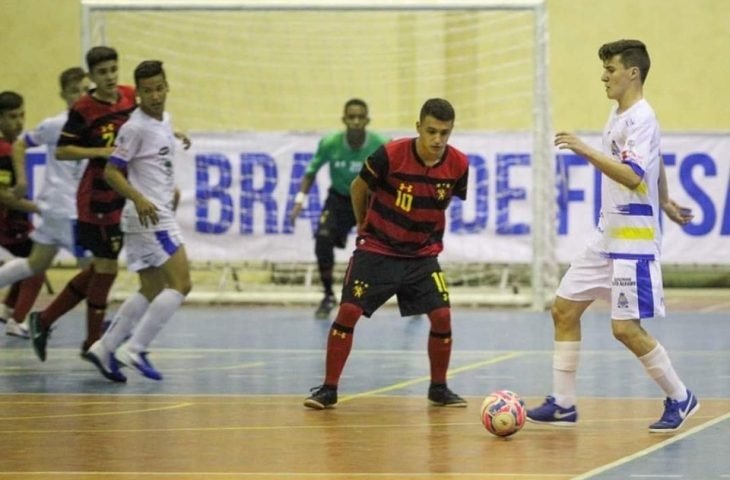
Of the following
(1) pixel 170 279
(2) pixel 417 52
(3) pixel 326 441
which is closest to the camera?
(3) pixel 326 441

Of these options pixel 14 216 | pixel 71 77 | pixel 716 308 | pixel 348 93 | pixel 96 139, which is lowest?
pixel 716 308

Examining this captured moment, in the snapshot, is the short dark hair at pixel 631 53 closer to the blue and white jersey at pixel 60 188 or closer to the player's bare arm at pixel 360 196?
the player's bare arm at pixel 360 196

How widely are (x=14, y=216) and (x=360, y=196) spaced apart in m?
6.02

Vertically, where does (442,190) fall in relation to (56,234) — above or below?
above

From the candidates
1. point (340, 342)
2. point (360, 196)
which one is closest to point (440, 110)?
point (360, 196)

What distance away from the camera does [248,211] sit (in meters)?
19.5

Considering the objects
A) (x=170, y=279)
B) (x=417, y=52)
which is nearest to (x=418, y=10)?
(x=417, y=52)

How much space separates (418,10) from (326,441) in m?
11.1

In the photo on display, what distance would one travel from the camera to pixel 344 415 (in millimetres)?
9750

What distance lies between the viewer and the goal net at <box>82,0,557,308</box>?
1892 centimetres

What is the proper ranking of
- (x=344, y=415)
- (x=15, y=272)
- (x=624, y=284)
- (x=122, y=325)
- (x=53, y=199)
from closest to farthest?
(x=624, y=284) < (x=344, y=415) < (x=122, y=325) < (x=15, y=272) < (x=53, y=199)

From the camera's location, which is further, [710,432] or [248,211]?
[248,211]

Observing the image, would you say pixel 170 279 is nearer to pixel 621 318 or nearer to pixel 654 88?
pixel 621 318

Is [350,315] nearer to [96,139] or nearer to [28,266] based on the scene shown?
[96,139]
